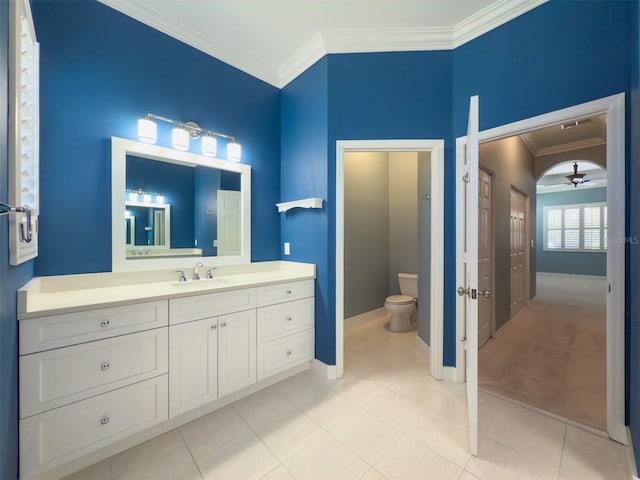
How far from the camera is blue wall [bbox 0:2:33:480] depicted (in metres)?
0.97

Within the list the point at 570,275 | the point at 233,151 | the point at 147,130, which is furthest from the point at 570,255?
the point at 147,130

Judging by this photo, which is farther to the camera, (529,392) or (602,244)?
(602,244)

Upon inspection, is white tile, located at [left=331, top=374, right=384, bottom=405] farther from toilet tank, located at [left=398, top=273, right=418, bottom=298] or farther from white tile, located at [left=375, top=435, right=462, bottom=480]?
toilet tank, located at [left=398, top=273, right=418, bottom=298]

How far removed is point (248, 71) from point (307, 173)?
1.19 meters

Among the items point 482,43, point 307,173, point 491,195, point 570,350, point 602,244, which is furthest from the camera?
point 602,244

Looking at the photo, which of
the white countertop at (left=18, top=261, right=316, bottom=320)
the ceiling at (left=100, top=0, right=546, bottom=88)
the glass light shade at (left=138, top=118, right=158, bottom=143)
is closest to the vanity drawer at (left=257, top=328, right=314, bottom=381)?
the white countertop at (left=18, top=261, right=316, bottom=320)

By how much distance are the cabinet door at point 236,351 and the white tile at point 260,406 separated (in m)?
0.13

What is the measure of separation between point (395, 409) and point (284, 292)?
1195 millimetres

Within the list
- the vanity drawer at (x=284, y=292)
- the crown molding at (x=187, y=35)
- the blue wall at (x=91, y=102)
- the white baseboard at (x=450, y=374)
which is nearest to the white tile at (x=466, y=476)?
the white baseboard at (x=450, y=374)

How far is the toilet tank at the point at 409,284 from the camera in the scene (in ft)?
12.5

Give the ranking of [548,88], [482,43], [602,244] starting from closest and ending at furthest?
[548,88] < [482,43] < [602,244]

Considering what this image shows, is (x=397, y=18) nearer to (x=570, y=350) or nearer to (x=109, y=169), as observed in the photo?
(x=109, y=169)

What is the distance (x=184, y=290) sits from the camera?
1.71m

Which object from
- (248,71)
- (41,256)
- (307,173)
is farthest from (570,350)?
(41,256)
